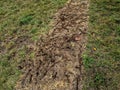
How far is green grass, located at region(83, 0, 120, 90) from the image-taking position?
3.60 m

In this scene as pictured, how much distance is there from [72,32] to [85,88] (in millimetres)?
1471

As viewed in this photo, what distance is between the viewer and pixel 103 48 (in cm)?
417

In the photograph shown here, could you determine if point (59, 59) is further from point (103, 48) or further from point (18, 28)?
point (18, 28)

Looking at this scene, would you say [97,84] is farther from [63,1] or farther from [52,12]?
[63,1]

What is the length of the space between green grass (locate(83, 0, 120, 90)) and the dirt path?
0.15 metres

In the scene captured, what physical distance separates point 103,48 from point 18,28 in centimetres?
195

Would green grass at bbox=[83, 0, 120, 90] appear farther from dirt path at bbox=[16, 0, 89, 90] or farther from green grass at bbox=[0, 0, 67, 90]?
green grass at bbox=[0, 0, 67, 90]

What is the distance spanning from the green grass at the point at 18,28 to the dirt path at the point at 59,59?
18cm

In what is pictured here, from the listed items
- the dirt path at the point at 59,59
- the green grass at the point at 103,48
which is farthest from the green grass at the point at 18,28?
the green grass at the point at 103,48

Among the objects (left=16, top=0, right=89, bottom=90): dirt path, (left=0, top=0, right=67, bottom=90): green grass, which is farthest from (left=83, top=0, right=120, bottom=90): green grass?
(left=0, top=0, right=67, bottom=90): green grass

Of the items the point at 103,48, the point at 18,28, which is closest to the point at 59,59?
the point at 103,48

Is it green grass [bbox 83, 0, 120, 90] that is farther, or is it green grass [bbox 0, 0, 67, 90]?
green grass [bbox 0, 0, 67, 90]

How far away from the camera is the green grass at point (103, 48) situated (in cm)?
360

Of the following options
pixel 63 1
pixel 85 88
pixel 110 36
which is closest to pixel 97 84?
pixel 85 88
